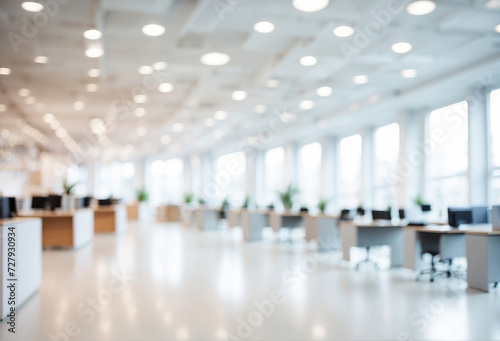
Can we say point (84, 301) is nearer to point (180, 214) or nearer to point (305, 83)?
point (305, 83)

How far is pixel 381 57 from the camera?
7.47 m

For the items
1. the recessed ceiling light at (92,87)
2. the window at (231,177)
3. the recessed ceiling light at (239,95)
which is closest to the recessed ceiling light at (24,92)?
the recessed ceiling light at (92,87)

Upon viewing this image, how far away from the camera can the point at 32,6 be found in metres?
5.23

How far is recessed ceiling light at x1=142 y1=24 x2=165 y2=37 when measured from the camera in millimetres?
5965

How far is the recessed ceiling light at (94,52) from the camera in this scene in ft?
22.1

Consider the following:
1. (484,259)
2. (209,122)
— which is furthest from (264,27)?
(209,122)

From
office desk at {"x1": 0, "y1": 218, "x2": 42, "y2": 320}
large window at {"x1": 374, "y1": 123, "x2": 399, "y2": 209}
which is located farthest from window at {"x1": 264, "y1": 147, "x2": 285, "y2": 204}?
office desk at {"x1": 0, "y1": 218, "x2": 42, "y2": 320}

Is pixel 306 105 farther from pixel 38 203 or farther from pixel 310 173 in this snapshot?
pixel 38 203

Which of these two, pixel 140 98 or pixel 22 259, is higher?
pixel 140 98

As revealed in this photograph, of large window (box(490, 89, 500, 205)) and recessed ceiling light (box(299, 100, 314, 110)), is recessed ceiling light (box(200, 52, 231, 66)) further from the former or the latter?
large window (box(490, 89, 500, 205))

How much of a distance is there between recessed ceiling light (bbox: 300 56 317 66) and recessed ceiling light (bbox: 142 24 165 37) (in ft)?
7.83

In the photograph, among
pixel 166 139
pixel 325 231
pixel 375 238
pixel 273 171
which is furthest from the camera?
pixel 273 171

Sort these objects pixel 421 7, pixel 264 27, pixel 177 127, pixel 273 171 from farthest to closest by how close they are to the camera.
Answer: pixel 273 171
pixel 177 127
pixel 264 27
pixel 421 7

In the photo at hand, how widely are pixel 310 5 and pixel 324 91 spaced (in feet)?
15.4
